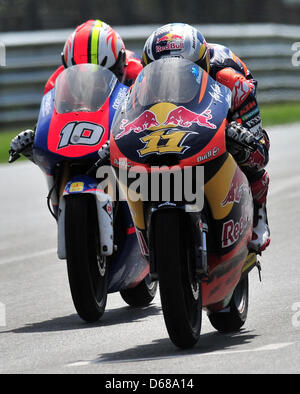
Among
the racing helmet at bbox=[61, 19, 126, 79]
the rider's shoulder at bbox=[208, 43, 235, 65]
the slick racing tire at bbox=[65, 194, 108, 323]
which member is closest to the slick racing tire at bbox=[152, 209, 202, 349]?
the slick racing tire at bbox=[65, 194, 108, 323]

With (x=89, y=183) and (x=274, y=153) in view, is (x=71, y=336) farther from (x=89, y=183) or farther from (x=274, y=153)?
(x=274, y=153)

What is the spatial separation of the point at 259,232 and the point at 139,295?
135 centimetres

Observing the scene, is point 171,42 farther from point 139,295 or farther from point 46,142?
point 139,295

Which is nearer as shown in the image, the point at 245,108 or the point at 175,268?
the point at 175,268

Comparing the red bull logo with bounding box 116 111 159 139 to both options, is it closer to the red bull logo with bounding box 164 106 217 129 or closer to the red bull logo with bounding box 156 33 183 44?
the red bull logo with bounding box 164 106 217 129

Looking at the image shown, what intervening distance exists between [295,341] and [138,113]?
1.35 metres

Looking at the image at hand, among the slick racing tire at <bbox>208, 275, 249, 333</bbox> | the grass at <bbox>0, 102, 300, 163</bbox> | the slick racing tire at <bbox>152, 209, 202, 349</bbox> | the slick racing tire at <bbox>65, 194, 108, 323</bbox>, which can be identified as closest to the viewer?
the slick racing tire at <bbox>152, 209, 202, 349</bbox>

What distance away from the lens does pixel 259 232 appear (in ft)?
20.4

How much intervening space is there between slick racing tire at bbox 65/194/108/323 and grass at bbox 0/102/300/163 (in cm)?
1088

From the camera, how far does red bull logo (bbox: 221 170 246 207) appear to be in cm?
545

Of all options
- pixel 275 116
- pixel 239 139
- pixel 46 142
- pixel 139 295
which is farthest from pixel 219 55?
pixel 275 116

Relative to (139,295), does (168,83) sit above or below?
above

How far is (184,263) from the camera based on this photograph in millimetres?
5074

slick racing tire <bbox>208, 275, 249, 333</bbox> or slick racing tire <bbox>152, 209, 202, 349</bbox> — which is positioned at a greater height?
slick racing tire <bbox>152, 209, 202, 349</bbox>
